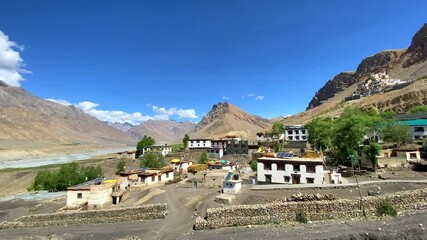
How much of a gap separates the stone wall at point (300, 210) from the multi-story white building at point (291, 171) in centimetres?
772

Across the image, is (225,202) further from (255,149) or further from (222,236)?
(255,149)

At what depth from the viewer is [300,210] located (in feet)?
71.6

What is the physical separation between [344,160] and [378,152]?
215 inches

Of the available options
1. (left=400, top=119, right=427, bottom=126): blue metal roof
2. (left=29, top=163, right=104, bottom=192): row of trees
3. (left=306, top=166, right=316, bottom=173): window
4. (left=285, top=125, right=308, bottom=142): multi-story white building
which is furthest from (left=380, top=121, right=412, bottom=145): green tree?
(left=29, top=163, right=104, bottom=192): row of trees

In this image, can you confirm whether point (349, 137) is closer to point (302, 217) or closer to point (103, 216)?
point (302, 217)

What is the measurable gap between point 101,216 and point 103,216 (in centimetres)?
22

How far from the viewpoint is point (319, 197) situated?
22500mm

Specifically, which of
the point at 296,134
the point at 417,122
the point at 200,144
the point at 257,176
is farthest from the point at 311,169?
the point at 200,144

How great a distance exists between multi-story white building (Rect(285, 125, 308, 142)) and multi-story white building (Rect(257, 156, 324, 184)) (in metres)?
56.1

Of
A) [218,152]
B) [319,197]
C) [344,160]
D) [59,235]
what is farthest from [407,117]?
[59,235]

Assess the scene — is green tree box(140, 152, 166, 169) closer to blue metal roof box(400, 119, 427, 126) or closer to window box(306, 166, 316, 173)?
window box(306, 166, 316, 173)

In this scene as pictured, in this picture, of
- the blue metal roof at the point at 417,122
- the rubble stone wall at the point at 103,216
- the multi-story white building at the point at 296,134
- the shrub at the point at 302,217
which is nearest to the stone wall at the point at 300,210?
the shrub at the point at 302,217

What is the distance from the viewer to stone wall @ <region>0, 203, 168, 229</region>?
1048 inches

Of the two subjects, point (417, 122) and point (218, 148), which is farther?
point (218, 148)
